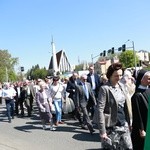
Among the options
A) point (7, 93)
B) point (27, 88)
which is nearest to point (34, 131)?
point (7, 93)

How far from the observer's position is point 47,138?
10375 mm

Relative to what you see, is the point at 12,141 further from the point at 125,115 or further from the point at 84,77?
the point at 125,115

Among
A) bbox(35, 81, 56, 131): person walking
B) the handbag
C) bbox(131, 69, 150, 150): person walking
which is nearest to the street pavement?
bbox(35, 81, 56, 131): person walking

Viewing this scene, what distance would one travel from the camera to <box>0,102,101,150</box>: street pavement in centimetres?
903

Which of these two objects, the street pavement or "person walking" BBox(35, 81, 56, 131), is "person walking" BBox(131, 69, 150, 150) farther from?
"person walking" BBox(35, 81, 56, 131)

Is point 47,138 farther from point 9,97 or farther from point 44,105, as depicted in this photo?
point 9,97

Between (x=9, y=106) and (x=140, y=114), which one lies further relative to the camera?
(x=9, y=106)

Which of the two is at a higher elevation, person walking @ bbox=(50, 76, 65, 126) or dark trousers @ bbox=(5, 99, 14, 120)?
person walking @ bbox=(50, 76, 65, 126)

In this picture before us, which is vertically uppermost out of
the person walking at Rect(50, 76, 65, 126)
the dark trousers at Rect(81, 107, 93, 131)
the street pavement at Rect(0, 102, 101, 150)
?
the person walking at Rect(50, 76, 65, 126)

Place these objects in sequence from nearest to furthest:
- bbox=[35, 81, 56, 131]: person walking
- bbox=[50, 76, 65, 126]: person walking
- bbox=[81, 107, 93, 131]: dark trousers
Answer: bbox=[81, 107, 93, 131]: dark trousers, bbox=[35, 81, 56, 131]: person walking, bbox=[50, 76, 65, 126]: person walking

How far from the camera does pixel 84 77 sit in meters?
10.9

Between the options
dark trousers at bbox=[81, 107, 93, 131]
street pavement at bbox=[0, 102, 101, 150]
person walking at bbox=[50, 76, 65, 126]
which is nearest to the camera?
street pavement at bbox=[0, 102, 101, 150]

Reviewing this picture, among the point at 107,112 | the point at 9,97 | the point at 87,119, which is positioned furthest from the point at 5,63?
the point at 107,112

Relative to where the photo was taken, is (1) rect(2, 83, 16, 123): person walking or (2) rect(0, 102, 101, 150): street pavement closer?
(2) rect(0, 102, 101, 150): street pavement
